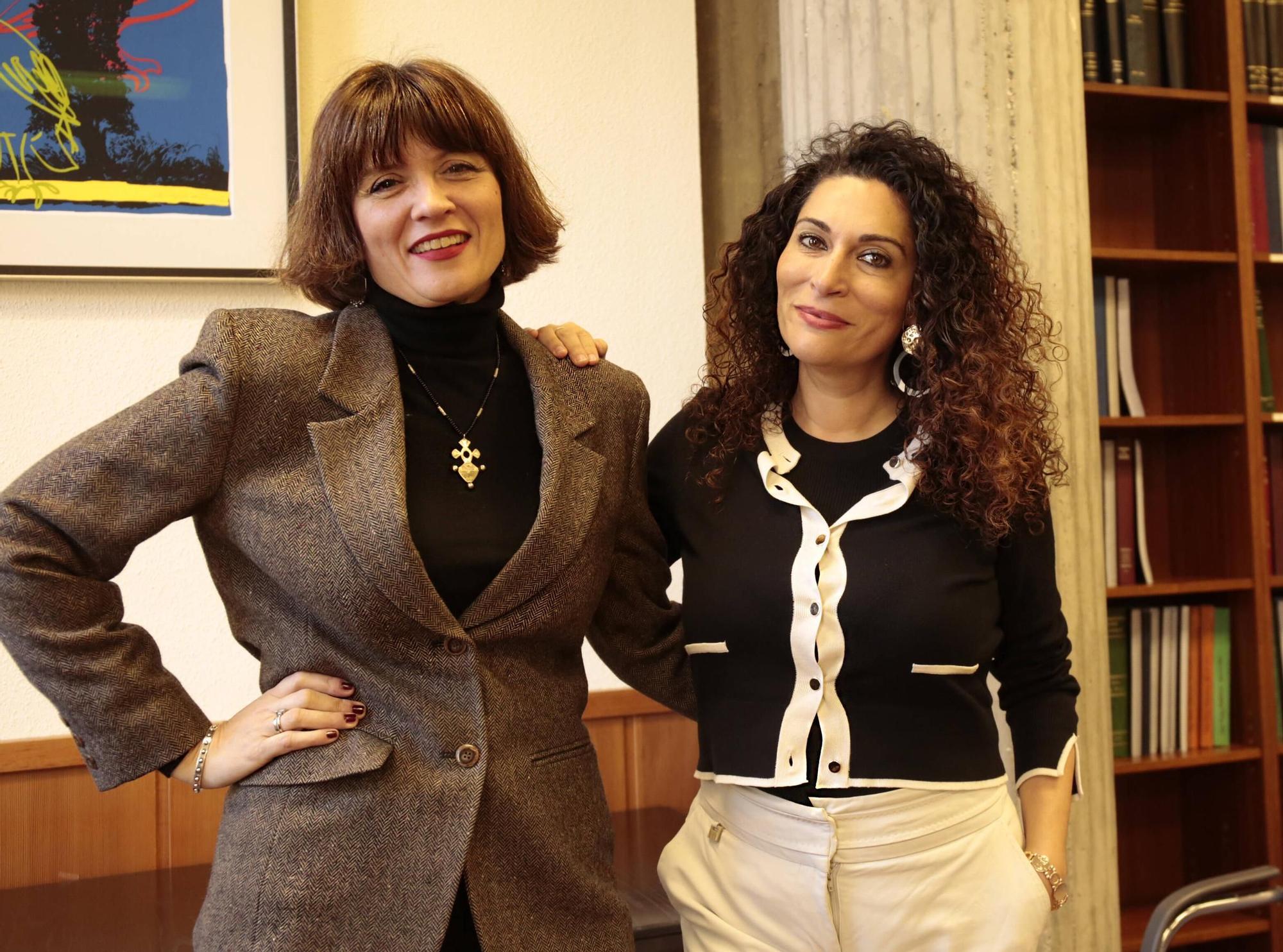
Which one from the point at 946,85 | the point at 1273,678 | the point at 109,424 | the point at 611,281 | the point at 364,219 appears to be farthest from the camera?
the point at 1273,678

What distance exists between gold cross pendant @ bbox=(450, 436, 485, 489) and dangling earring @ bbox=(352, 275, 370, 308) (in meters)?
0.21

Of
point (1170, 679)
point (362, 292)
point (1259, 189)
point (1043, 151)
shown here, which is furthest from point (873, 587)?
point (1259, 189)

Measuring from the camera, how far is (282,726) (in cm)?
119

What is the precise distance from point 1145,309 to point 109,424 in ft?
8.71

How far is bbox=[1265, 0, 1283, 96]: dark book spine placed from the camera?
9.43 ft

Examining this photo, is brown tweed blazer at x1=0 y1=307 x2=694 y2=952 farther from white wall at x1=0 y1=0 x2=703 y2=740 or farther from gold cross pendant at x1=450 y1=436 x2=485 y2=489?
white wall at x1=0 y1=0 x2=703 y2=740

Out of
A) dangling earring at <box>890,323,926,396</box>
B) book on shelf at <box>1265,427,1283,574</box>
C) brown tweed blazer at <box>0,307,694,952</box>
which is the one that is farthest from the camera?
book on shelf at <box>1265,427,1283,574</box>

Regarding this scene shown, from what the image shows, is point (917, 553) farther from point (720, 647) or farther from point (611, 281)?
point (611, 281)

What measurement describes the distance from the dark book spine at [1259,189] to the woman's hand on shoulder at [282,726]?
2.69 metres

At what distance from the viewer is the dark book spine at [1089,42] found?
2.75 meters

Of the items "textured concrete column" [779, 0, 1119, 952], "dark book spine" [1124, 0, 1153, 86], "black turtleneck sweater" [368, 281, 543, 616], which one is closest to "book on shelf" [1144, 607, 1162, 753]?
"textured concrete column" [779, 0, 1119, 952]

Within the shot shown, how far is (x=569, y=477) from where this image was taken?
51.0 inches

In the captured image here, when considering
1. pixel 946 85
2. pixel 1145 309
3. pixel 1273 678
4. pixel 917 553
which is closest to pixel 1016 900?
pixel 917 553

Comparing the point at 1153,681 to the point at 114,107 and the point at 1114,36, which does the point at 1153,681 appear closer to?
the point at 1114,36
